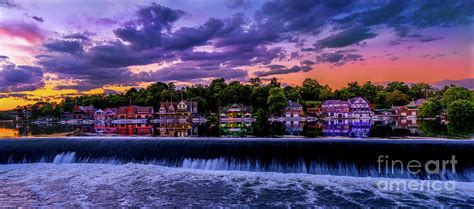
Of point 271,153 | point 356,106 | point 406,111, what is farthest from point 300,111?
point 271,153

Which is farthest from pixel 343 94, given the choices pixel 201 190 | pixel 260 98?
pixel 201 190

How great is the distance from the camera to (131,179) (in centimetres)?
1126

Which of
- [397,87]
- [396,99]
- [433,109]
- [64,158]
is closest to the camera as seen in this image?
[64,158]

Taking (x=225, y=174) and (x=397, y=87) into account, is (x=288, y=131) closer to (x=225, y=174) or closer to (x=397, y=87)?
(x=225, y=174)

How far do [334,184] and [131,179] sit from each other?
23.4 feet

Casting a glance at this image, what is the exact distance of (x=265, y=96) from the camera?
83438 millimetres

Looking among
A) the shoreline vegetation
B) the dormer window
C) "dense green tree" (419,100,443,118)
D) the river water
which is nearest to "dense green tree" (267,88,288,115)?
the shoreline vegetation

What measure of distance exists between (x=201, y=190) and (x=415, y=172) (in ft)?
24.5

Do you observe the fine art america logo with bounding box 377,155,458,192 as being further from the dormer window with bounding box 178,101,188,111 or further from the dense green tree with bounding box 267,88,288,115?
the dormer window with bounding box 178,101,188,111

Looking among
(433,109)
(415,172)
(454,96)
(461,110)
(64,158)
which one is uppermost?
(454,96)

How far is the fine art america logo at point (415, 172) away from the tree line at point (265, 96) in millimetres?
57847

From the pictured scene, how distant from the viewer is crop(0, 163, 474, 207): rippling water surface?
8.47m

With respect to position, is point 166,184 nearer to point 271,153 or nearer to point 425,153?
point 271,153

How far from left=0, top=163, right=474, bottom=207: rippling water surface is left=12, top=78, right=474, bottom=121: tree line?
199ft
